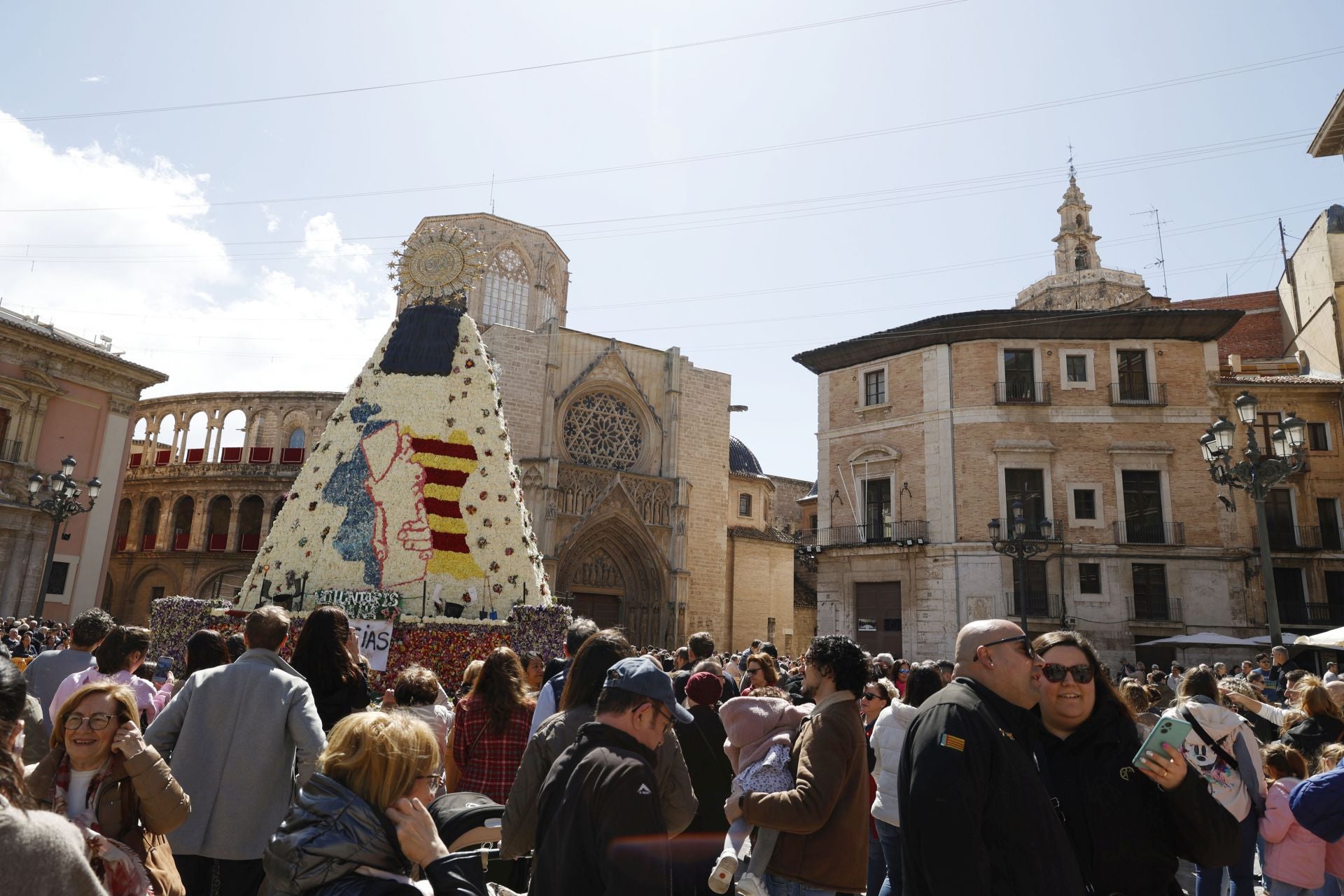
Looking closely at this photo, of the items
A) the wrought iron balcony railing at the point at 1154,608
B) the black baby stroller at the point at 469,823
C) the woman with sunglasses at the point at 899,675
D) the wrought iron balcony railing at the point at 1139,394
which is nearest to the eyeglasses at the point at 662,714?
the black baby stroller at the point at 469,823

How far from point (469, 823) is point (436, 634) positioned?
25.5ft

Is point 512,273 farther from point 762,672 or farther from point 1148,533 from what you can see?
point 762,672

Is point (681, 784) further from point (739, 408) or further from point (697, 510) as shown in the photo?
point (739, 408)

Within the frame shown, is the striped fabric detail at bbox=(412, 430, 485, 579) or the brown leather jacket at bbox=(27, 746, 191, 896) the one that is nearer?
the brown leather jacket at bbox=(27, 746, 191, 896)

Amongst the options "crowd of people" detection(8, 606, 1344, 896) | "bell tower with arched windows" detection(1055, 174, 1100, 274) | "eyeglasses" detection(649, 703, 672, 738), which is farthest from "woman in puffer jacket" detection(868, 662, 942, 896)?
"bell tower with arched windows" detection(1055, 174, 1100, 274)

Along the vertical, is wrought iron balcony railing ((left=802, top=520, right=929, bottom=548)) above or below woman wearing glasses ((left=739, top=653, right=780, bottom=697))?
above

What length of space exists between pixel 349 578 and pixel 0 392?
16.4 m

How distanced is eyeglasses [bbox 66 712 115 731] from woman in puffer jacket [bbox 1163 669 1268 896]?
11.6 ft

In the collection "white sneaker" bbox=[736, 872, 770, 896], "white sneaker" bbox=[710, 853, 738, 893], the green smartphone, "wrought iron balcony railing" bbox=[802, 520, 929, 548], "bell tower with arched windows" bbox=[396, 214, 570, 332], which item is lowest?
"white sneaker" bbox=[736, 872, 770, 896]

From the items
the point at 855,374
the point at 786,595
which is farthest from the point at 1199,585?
the point at 786,595

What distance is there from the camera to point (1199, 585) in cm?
2034

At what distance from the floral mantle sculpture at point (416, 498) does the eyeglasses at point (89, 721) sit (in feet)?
26.3

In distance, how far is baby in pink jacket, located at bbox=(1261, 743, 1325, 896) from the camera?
4027mm

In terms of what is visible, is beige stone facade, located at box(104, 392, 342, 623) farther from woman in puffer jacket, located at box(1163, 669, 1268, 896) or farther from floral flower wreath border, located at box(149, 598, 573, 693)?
woman in puffer jacket, located at box(1163, 669, 1268, 896)
